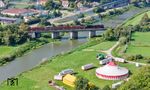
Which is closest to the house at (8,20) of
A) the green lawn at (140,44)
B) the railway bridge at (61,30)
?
the railway bridge at (61,30)

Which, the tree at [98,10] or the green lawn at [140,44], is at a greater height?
the tree at [98,10]

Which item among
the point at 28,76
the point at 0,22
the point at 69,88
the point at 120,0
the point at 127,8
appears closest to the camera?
the point at 69,88

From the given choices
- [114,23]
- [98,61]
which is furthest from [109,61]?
[114,23]

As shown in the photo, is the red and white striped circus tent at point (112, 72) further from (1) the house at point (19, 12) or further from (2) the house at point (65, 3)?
(2) the house at point (65, 3)

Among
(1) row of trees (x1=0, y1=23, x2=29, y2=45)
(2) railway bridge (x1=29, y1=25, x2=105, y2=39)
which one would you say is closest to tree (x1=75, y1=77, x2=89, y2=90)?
(1) row of trees (x1=0, y1=23, x2=29, y2=45)

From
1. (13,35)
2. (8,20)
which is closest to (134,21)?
(8,20)

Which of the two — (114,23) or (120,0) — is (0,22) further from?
(120,0)
